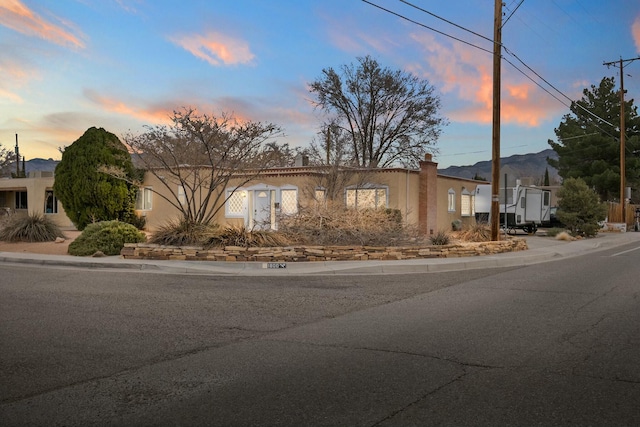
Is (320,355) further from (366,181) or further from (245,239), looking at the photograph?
(366,181)

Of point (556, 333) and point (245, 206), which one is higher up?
point (245, 206)

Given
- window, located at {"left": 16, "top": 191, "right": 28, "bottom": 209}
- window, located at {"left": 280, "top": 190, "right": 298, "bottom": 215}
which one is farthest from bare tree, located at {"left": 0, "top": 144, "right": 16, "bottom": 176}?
window, located at {"left": 280, "top": 190, "right": 298, "bottom": 215}

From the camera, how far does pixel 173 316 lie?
26.4 feet

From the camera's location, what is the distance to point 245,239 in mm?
15367

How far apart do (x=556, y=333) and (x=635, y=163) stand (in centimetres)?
4931

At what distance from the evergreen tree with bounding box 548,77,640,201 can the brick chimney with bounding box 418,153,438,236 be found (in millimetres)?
30065

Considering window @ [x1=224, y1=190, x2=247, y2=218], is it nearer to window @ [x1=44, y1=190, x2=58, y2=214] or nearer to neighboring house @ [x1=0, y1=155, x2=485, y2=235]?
neighboring house @ [x1=0, y1=155, x2=485, y2=235]

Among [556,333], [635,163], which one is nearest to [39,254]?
[556,333]

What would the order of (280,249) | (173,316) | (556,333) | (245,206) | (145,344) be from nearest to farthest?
(145,344) → (556,333) → (173,316) → (280,249) → (245,206)

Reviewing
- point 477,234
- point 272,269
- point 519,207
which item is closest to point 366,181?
point 477,234

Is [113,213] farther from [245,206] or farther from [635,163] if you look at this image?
[635,163]

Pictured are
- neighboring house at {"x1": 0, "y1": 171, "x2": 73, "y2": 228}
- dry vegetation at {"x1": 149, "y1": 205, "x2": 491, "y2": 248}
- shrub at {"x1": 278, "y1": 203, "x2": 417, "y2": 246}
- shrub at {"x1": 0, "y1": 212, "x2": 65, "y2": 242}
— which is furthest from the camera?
neighboring house at {"x1": 0, "y1": 171, "x2": 73, "y2": 228}

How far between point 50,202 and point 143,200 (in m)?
8.18

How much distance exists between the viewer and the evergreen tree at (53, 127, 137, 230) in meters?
23.0
